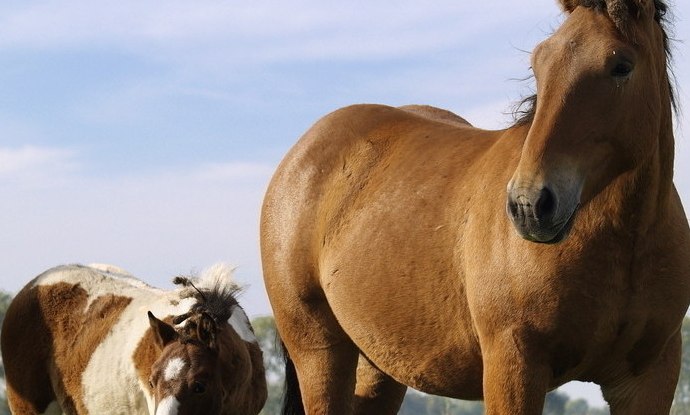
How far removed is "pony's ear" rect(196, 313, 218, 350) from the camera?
7.51m

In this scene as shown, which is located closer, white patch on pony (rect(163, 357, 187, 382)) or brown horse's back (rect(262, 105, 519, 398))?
brown horse's back (rect(262, 105, 519, 398))

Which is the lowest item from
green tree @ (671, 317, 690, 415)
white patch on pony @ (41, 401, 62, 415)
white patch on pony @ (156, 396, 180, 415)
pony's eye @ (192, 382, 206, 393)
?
green tree @ (671, 317, 690, 415)

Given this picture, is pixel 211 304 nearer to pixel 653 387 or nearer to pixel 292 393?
pixel 292 393

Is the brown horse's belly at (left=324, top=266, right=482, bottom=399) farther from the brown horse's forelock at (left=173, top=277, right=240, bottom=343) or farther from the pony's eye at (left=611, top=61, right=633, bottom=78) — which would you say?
the brown horse's forelock at (left=173, top=277, right=240, bottom=343)

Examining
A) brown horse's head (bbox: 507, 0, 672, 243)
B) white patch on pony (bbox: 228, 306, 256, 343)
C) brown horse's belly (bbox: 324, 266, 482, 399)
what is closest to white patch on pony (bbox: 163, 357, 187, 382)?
white patch on pony (bbox: 228, 306, 256, 343)

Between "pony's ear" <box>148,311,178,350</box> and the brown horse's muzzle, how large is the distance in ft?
14.4

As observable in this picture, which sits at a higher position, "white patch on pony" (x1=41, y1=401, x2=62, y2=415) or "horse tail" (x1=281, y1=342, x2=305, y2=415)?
"horse tail" (x1=281, y1=342, x2=305, y2=415)

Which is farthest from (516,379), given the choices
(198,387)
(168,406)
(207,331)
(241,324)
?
(241,324)

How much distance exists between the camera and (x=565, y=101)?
3.66 metres

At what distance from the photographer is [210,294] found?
795 centimetres

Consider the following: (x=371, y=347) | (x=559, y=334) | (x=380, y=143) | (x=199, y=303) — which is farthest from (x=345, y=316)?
(x=199, y=303)

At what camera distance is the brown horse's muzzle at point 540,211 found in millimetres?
3467

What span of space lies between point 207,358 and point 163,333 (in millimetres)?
388

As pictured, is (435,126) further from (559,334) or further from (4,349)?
(4,349)
